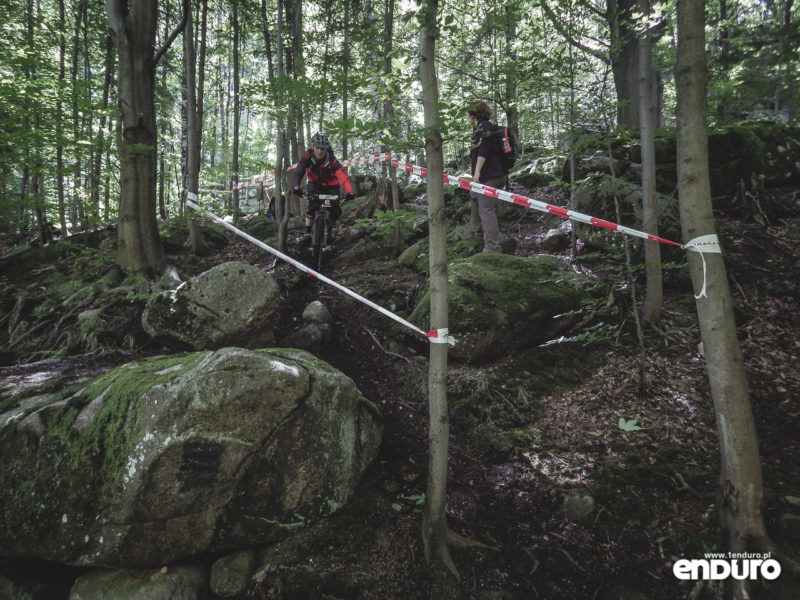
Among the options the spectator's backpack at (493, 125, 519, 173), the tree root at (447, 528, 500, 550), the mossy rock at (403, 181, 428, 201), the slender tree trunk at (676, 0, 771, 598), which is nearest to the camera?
the slender tree trunk at (676, 0, 771, 598)

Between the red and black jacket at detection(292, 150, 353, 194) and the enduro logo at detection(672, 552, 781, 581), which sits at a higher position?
the red and black jacket at detection(292, 150, 353, 194)

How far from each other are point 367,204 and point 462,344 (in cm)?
636

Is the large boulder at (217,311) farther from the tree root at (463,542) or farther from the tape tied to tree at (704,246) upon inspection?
the tape tied to tree at (704,246)

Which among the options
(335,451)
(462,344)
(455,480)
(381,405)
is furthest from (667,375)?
(335,451)

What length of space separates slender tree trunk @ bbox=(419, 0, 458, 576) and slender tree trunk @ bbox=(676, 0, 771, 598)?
5.43 feet

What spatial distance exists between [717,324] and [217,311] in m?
4.86

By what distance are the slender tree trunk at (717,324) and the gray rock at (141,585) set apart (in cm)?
353

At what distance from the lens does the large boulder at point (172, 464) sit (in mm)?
2420

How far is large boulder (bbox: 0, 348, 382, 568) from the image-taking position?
7.94ft

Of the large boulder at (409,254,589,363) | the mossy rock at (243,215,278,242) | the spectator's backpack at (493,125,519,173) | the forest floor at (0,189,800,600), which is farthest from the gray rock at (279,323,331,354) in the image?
the mossy rock at (243,215,278,242)

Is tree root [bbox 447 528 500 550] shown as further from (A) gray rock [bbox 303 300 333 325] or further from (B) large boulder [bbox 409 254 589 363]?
(A) gray rock [bbox 303 300 333 325]

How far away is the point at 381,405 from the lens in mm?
4367

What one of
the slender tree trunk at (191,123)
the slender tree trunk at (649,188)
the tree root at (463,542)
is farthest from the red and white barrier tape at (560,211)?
the slender tree trunk at (191,123)

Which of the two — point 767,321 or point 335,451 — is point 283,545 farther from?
point 767,321
